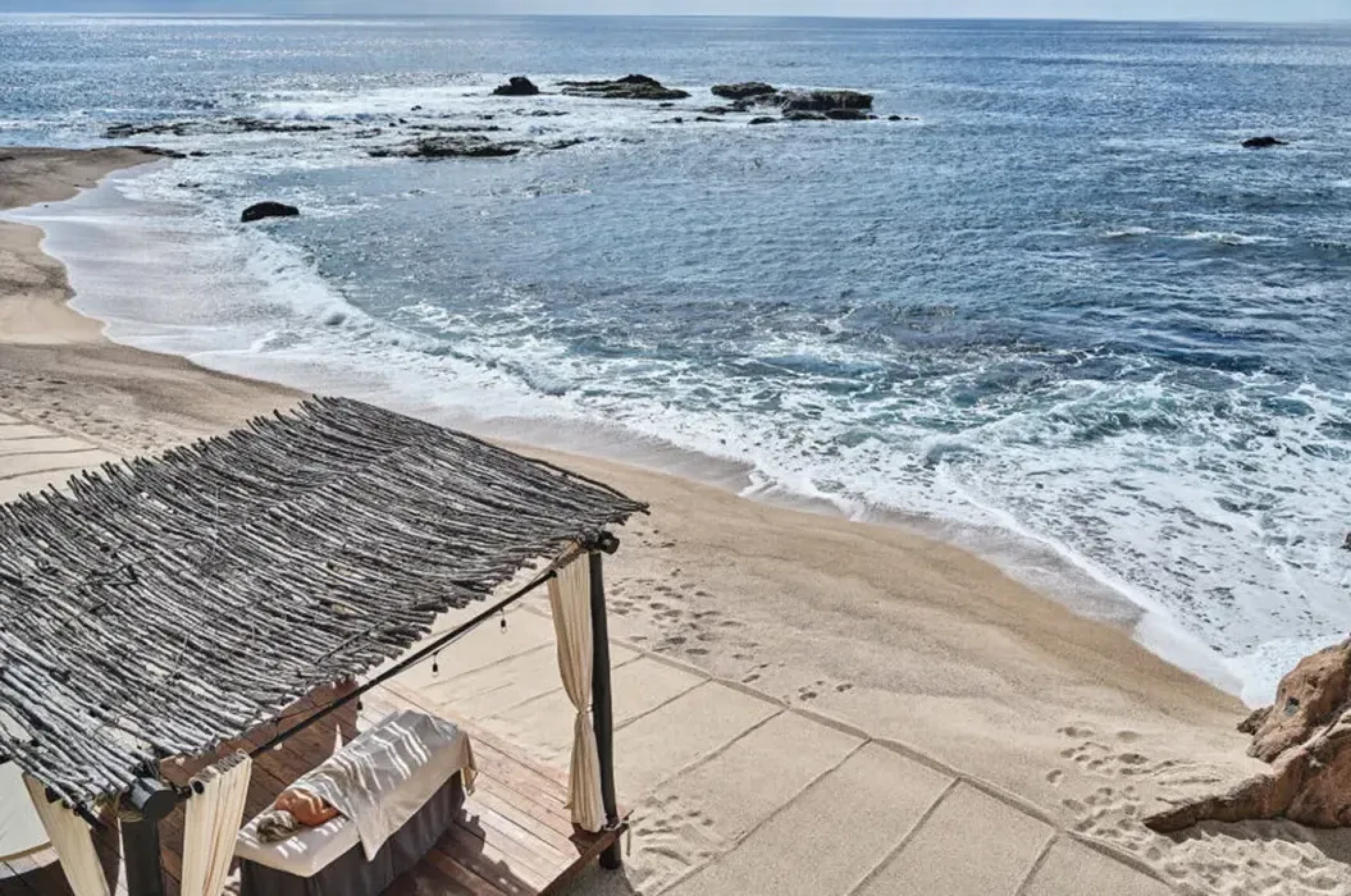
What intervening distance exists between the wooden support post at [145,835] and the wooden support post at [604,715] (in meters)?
3.18

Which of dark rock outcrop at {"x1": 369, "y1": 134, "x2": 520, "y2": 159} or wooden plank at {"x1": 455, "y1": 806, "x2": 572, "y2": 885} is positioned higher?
dark rock outcrop at {"x1": 369, "y1": 134, "x2": 520, "y2": 159}

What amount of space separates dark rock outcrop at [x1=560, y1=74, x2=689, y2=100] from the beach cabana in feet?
254

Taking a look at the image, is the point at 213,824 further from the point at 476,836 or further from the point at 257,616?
the point at 476,836

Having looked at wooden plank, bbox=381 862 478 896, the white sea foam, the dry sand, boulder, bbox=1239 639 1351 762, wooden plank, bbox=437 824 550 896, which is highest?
wooden plank, bbox=381 862 478 896

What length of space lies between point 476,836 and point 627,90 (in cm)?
8280

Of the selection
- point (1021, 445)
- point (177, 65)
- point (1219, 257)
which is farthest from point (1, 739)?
point (177, 65)

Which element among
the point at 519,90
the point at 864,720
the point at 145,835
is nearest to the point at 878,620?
the point at 864,720

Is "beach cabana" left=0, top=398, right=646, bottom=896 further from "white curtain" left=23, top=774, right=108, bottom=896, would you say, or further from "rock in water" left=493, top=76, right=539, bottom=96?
"rock in water" left=493, top=76, right=539, bottom=96

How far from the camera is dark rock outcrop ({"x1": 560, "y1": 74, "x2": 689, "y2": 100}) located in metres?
82.0

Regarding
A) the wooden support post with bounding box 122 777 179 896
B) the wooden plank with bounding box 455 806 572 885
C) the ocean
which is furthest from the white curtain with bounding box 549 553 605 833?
the ocean

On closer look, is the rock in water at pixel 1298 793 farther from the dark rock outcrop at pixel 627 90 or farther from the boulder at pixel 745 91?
the dark rock outcrop at pixel 627 90

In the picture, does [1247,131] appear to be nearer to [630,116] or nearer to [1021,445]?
[630,116]

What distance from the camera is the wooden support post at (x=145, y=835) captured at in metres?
4.79

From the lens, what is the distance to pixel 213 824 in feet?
17.5
